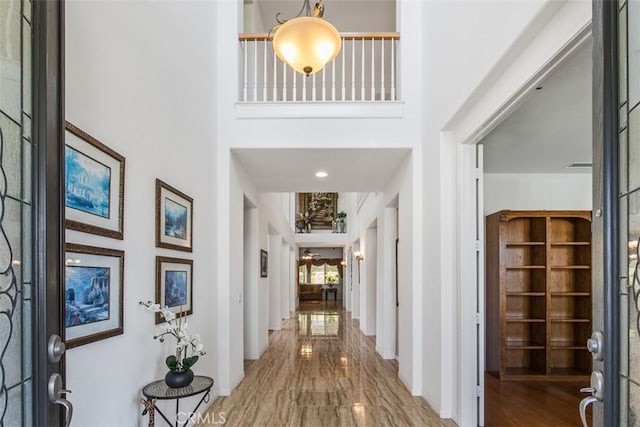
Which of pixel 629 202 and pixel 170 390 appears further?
pixel 170 390

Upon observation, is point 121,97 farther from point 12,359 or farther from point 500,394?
point 500,394

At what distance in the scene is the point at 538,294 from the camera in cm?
532

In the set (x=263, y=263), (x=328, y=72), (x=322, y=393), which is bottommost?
(x=322, y=393)

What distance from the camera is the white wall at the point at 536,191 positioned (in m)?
6.11

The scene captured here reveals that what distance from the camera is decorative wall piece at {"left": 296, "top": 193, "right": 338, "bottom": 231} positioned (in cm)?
1729

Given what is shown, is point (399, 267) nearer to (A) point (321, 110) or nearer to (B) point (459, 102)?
(A) point (321, 110)

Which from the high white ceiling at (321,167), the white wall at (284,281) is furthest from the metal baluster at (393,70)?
the white wall at (284,281)

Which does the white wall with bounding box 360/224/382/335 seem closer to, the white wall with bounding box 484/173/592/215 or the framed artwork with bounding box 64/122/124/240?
the white wall with bounding box 484/173/592/215

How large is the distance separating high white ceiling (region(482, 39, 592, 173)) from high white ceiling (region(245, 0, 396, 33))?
10.0 feet

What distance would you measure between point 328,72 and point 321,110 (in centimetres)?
327

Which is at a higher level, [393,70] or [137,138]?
[393,70]

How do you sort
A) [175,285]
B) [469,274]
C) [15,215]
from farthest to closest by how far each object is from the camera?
1. [469,274]
2. [175,285]
3. [15,215]

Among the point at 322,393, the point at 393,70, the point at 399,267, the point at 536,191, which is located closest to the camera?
the point at 322,393

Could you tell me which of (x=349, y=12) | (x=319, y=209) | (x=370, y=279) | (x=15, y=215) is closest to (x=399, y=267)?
(x=370, y=279)
